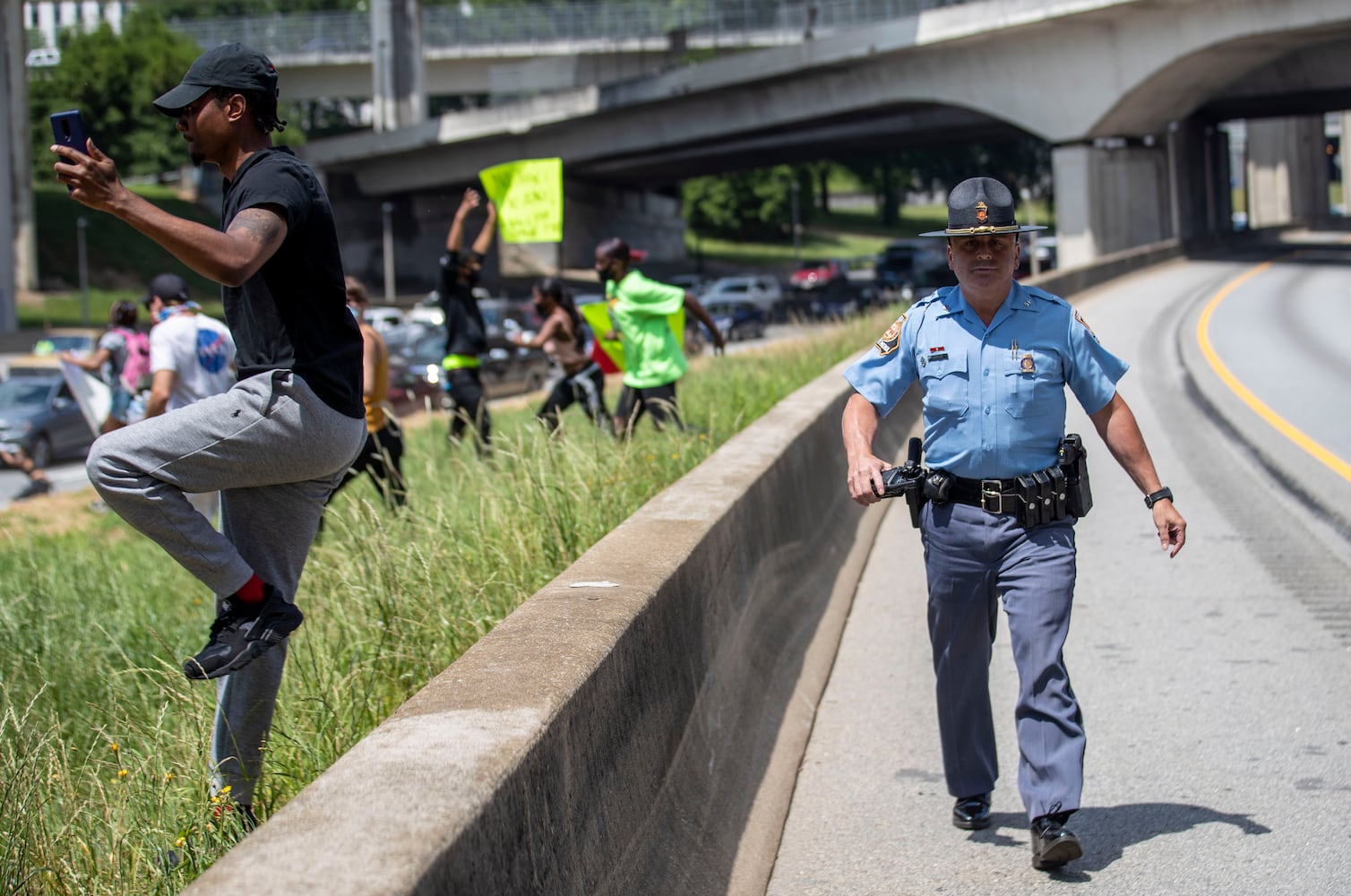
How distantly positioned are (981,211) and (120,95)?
80978 millimetres

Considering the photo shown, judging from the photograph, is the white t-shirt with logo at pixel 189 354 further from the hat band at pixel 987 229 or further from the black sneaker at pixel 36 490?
the black sneaker at pixel 36 490

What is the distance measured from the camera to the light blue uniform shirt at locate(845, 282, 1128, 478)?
482 cm

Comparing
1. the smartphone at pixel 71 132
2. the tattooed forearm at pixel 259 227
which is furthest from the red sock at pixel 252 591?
the smartphone at pixel 71 132

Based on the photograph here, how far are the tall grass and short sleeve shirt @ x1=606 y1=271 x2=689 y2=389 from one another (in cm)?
37

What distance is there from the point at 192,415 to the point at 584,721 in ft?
4.55

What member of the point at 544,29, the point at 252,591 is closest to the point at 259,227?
the point at 252,591

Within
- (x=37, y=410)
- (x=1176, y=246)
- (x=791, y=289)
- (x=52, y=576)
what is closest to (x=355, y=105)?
(x=791, y=289)

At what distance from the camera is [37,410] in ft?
86.8

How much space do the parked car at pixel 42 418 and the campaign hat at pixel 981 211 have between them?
23.6 meters

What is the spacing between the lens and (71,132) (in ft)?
12.3

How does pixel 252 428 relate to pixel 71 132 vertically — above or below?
below

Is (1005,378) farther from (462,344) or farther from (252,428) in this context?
(462,344)

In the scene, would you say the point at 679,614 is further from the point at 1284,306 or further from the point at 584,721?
the point at 1284,306

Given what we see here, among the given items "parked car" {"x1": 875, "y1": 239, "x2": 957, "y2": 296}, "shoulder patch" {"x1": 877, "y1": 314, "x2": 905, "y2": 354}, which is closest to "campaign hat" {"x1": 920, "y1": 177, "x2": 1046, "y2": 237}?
"shoulder patch" {"x1": 877, "y1": 314, "x2": 905, "y2": 354}
